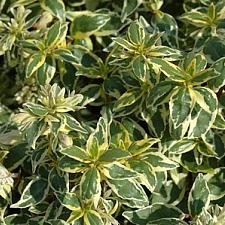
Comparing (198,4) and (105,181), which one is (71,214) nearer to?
(105,181)

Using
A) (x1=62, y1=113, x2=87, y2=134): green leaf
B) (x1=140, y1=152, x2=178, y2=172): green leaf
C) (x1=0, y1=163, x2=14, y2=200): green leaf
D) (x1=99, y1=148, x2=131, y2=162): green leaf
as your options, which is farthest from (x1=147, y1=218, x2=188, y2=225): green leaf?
(x1=0, y1=163, x2=14, y2=200): green leaf

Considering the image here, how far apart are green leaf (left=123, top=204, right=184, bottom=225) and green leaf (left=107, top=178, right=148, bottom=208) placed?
11 centimetres

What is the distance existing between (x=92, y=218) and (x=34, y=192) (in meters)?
0.24

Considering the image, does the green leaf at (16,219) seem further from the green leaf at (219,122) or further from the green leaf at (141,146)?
the green leaf at (219,122)

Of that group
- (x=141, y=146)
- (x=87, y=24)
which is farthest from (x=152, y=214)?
(x=87, y=24)

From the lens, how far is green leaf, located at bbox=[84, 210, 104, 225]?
202 cm

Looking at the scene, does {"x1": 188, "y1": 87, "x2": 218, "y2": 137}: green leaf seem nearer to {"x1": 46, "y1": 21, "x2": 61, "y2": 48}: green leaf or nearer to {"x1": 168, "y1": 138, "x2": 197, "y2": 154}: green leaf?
{"x1": 168, "y1": 138, "x2": 197, "y2": 154}: green leaf

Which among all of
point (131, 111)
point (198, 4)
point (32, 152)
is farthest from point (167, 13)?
point (32, 152)

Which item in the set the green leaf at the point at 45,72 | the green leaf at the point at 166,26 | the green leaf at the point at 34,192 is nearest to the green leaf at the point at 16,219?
the green leaf at the point at 34,192

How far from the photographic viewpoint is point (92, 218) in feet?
6.63

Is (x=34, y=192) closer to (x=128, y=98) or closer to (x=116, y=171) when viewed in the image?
(x=116, y=171)

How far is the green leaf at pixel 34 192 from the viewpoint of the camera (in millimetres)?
2141

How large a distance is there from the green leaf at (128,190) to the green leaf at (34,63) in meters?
0.51

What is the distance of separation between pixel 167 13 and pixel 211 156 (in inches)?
30.1
